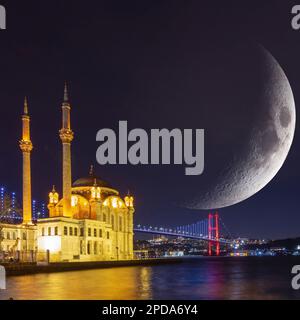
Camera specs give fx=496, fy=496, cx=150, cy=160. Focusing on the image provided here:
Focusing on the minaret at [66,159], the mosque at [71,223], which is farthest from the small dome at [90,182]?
the minaret at [66,159]

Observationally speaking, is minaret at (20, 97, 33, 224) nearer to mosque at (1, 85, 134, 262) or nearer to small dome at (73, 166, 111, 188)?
mosque at (1, 85, 134, 262)

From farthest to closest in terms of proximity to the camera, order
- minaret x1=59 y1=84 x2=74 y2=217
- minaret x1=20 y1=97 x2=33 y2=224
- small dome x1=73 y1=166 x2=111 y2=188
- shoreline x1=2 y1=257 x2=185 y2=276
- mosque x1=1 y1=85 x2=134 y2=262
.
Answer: small dome x1=73 y1=166 x2=111 y2=188 → minaret x1=20 y1=97 x2=33 y2=224 → minaret x1=59 y1=84 x2=74 y2=217 → mosque x1=1 y1=85 x2=134 y2=262 → shoreline x1=2 y1=257 x2=185 y2=276

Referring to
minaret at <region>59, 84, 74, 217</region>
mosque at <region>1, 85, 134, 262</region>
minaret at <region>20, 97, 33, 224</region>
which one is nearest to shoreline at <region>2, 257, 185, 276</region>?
mosque at <region>1, 85, 134, 262</region>

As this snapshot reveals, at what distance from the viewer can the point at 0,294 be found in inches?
1249

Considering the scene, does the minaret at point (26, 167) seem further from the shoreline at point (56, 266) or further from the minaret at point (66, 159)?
the shoreline at point (56, 266)

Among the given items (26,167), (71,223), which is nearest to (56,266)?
(71,223)

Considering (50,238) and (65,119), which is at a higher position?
(65,119)

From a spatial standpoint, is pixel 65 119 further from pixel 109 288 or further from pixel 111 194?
pixel 109 288

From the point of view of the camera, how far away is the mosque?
230 feet

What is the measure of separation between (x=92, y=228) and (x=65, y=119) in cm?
1749

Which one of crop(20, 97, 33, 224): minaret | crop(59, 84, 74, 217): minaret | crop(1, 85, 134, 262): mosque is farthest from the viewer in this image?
crop(20, 97, 33, 224): minaret

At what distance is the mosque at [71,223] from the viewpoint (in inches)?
2763

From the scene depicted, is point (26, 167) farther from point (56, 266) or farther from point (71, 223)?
point (56, 266)
